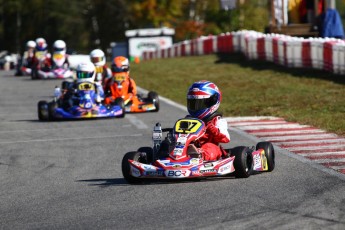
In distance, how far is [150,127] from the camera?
17.7 metres

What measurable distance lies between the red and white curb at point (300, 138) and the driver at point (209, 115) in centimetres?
124

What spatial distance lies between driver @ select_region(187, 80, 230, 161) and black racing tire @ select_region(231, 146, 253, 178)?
262 millimetres

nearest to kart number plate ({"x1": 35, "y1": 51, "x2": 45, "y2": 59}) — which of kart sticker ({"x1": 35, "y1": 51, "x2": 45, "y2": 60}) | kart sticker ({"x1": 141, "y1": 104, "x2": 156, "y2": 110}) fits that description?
kart sticker ({"x1": 35, "y1": 51, "x2": 45, "y2": 60})

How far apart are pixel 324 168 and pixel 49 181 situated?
293cm

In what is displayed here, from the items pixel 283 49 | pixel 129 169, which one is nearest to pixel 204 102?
pixel 129 169

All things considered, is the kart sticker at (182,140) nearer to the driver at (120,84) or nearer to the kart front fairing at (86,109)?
the kart front fairing at (86,109)

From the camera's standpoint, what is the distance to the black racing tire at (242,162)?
10.7 m

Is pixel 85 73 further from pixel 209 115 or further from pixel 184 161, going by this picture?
pixel 184 161

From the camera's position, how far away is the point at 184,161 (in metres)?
10.6

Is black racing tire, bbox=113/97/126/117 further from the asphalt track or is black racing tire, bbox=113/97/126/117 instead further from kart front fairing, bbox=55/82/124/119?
the asphalt track

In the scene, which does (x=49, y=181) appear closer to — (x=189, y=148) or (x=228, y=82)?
(x=189, y=148)

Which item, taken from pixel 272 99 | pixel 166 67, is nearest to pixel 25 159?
pixel 272 99

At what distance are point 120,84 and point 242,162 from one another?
1098cm

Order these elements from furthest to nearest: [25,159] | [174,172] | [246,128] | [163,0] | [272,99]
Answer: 1. [163,0]
2. [272,99]
3. [246,128]
4. [25,159]
5. [174,172]
